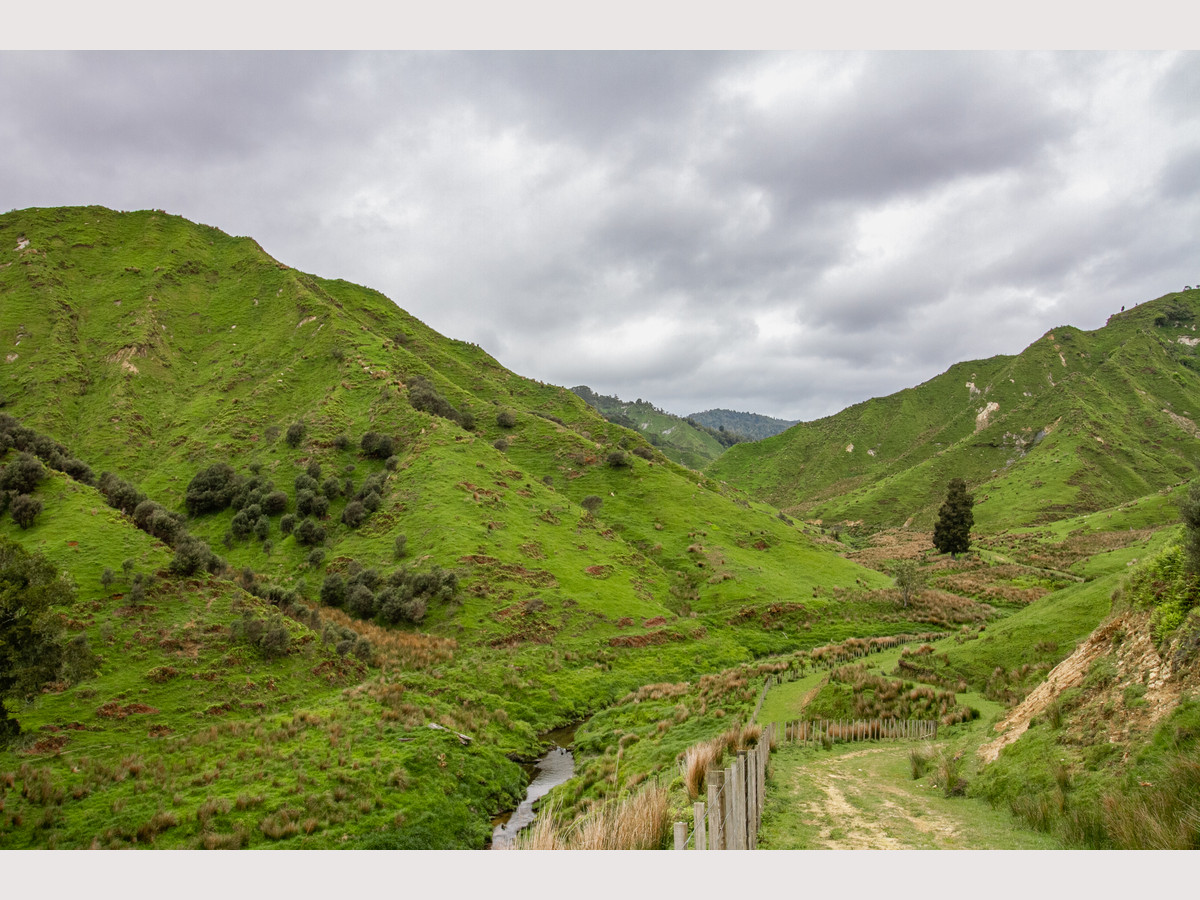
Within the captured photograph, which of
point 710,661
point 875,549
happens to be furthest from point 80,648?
point 875,549

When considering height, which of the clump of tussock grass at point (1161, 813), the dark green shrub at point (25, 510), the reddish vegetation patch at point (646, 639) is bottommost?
the reddish vegetation patch at point (646, 639)

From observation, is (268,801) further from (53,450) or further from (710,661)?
(53,450)

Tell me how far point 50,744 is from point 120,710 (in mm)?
3287

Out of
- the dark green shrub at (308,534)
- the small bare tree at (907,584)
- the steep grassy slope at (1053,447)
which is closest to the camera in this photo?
the small bare tree at (907,584)

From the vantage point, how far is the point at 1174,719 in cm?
1027

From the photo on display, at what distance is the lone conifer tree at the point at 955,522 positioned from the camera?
3019 inches

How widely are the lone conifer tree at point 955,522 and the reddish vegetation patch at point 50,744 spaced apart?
3456 inches

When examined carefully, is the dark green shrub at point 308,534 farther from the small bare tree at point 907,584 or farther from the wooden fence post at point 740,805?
the small bare tree at point 907,584

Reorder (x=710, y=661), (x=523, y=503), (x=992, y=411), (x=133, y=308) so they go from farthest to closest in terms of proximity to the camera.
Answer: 1. (x=992, y=411)
2. (x=133, y=308)
3. (x=523, y=503)
4. (x=710, y=661)

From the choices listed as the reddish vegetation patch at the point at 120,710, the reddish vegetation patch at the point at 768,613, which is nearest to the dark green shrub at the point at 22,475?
the reddish vegetation patch at the point at 120,710

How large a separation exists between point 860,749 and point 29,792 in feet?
92.8

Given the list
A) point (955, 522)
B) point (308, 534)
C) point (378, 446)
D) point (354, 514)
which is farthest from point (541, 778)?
point (955, 522)

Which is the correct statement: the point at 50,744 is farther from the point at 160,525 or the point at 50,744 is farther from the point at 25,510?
the point at 25,510

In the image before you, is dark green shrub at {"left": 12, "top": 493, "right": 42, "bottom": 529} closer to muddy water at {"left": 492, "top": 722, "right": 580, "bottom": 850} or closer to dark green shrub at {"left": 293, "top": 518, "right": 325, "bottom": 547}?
dark green shrub at {"left": 293, "top": 518, "right": 325, "bottom": 547}
